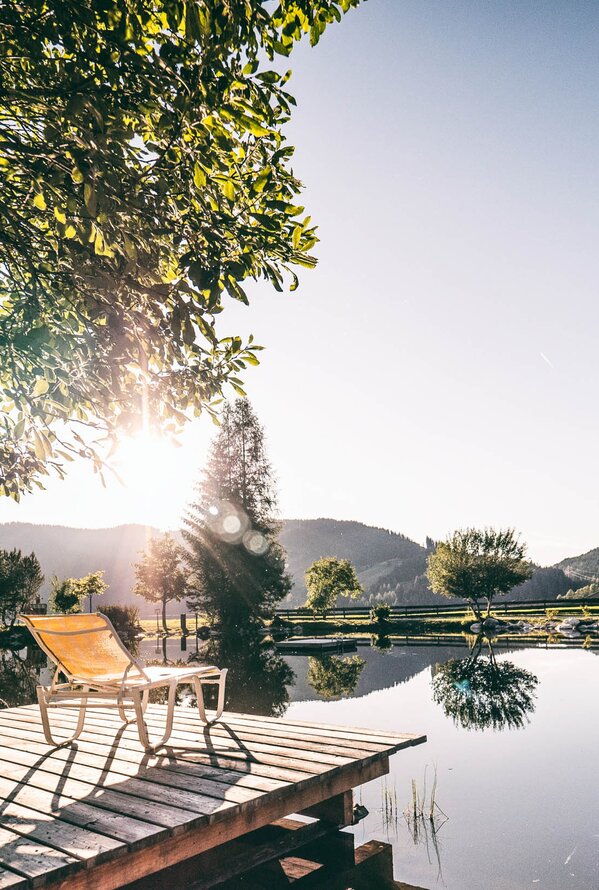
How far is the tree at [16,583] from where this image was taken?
46541 mm

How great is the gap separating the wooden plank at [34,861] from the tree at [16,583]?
46685 mm

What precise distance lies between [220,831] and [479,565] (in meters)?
40.2

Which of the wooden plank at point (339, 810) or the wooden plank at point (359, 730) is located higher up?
the wooden plank at point (359, 730)

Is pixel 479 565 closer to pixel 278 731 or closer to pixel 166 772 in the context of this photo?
pixel 278 731

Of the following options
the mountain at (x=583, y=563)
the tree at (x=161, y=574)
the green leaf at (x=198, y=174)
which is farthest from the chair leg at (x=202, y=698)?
the mountain at (x=583, y=563)

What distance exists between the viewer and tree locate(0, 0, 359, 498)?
3523 mm

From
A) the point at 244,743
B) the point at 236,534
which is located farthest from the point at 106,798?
the point at 236,534

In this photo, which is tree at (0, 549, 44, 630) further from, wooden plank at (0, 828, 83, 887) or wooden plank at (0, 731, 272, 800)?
wooden plank at (0, 828, 83, 887)

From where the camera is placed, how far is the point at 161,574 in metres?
44.4

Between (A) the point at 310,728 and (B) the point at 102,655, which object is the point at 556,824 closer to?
(A) the point at 310,728

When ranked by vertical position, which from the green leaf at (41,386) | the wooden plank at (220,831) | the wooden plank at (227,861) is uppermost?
the green leaf at (41,386)

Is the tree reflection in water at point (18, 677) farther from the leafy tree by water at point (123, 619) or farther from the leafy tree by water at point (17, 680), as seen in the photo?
the leafy tree by water at point (123, 619)

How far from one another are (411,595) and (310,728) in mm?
96660

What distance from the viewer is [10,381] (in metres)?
6.05
